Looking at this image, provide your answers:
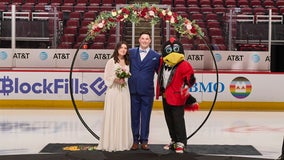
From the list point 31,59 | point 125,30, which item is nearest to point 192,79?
point 125,30

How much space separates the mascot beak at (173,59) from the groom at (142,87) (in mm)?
230

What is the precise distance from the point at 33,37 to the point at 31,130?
13.1 feet

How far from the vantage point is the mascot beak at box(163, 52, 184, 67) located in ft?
22.4

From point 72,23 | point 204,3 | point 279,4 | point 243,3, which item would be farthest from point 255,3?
point 72,23

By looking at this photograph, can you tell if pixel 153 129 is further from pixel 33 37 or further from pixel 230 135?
pixel 33 37

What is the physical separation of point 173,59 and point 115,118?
3.43ft

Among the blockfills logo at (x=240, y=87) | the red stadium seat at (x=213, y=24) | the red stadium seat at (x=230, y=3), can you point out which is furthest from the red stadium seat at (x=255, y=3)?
the blockfills logo at (x=240, y=87)

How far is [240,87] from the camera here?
12.3 meters

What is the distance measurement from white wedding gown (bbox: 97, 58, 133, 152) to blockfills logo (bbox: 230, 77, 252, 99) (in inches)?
227

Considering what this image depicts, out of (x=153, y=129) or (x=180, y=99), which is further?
(x=153, y=129)

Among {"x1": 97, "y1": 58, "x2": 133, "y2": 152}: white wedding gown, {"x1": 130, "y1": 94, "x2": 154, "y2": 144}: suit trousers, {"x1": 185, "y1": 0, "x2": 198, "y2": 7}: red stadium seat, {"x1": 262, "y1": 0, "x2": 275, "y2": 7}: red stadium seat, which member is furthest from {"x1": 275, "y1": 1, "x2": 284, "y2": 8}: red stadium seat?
{"x1": 97, "y1": 58, "x2": 133, "y2": 152}: white wedding gown

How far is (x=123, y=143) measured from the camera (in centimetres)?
686

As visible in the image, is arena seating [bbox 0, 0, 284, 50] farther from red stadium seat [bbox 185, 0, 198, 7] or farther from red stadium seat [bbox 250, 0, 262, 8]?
red stadium seat [bbox 250, 0, 262, 8]

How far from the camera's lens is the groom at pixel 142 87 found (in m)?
6.96
